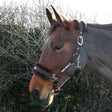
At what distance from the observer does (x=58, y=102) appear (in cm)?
462

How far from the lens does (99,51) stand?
2.15m

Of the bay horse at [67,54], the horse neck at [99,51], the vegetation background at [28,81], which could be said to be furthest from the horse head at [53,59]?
the vegetation background at [28,81]

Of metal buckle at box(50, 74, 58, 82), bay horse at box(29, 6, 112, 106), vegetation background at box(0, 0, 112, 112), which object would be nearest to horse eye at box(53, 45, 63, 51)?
bay horse at box(29, 6, 112, 106)

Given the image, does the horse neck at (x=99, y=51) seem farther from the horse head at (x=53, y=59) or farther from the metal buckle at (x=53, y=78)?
the metal buckle at (x=53, y=78)

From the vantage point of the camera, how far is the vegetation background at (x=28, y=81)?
4.47 meters

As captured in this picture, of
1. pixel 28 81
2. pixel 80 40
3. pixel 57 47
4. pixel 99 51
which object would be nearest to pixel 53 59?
pixel 57 47

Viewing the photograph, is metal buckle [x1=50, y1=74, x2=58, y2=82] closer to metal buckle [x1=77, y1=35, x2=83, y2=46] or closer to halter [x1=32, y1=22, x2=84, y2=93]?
halter [x1=32, y1=22, x2=84, y2=93]

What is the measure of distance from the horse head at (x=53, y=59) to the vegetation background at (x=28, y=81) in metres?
2.28

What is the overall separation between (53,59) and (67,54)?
0.19 metres

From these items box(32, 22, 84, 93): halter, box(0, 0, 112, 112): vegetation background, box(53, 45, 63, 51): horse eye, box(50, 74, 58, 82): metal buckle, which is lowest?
box(0, 0, 112, 112): vegetation background

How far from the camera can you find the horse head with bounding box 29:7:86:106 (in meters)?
2.01

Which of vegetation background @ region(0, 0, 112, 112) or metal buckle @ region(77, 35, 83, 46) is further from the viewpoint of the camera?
vegetation background @ region(0, 0, 112, 112)

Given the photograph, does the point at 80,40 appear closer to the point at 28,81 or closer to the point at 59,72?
the point at 59,72

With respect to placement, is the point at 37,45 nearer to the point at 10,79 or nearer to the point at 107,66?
the point at 10,79
